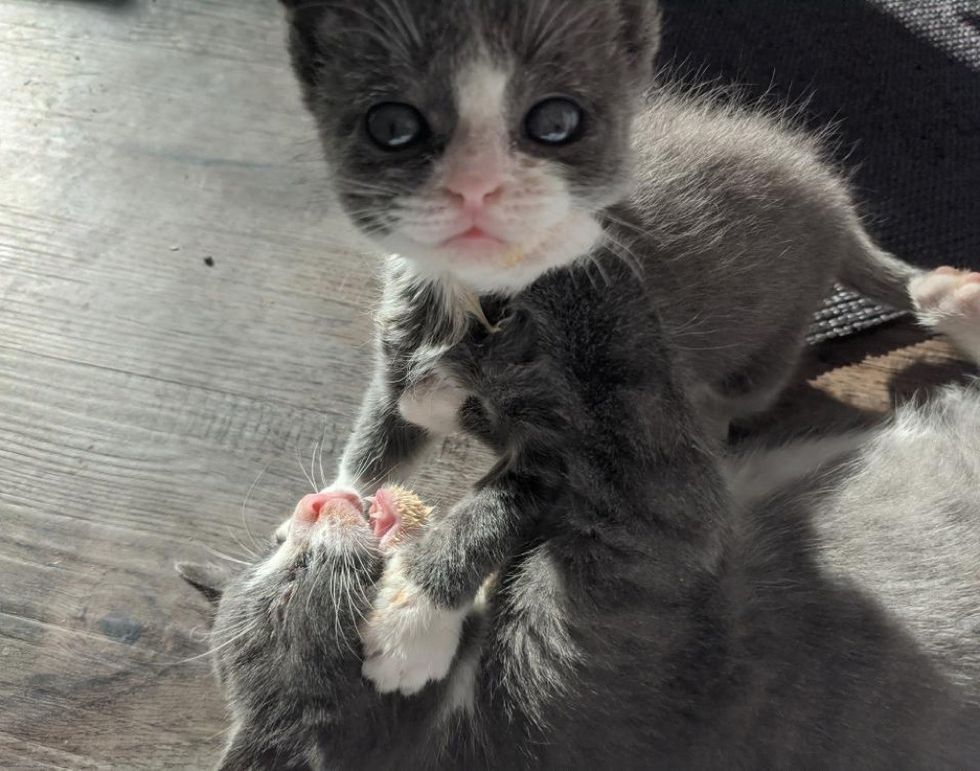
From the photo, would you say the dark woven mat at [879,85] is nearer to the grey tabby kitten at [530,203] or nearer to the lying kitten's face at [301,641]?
the grey tabby kitten at [530,203]

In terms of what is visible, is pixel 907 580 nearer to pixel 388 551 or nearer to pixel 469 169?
pixel 388 551

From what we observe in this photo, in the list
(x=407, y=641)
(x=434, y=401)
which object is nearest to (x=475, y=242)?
(x=434, y=401)

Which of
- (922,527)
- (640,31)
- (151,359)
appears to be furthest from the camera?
(151,359)

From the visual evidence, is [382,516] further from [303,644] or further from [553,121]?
[553,121]

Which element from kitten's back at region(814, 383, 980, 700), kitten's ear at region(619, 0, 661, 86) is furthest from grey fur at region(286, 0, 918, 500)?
kitten's back at region(814, 383, 980, 700)

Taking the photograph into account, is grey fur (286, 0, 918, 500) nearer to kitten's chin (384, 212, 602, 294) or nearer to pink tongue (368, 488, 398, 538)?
kitten's chin (384, 212, 602, 294)

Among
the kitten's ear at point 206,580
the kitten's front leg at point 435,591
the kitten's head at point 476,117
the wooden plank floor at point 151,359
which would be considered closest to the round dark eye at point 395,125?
the kitten's head at point 476,117
